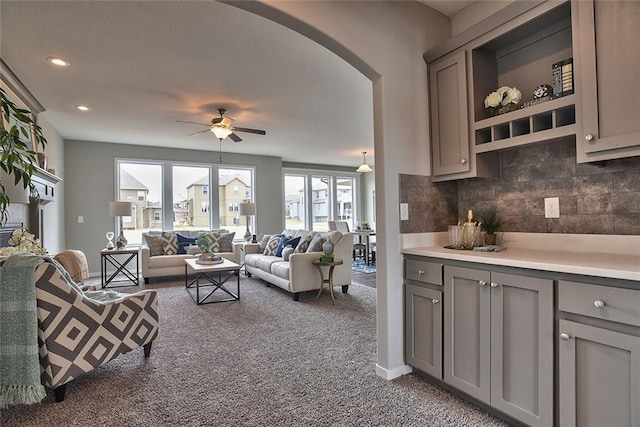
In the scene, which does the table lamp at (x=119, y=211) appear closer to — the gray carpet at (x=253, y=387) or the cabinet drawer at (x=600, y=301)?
the gray carpet at (x=253, y=387)

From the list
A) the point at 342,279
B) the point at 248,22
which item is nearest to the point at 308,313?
Answer: the point at 342,279

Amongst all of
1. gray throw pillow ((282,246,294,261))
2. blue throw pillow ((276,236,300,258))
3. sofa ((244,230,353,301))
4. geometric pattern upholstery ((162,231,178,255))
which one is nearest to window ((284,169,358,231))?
geometric pattern upholstery ((162,231,178,255))

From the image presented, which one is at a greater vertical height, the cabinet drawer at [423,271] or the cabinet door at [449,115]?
the cabinet door at [449,115]

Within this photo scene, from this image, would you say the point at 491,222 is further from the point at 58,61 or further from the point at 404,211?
the point at 58,61

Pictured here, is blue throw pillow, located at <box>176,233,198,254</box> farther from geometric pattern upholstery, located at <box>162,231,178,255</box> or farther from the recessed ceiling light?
the recessed ceiling light

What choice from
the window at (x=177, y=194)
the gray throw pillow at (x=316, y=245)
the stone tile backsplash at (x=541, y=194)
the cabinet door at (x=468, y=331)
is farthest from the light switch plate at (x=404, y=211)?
the window at (x=177, y=194)

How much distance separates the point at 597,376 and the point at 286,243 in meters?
4.35

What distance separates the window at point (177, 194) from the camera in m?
6.88

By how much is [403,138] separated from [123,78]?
3018 millimetres

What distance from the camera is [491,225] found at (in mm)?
2311

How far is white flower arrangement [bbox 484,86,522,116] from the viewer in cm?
207

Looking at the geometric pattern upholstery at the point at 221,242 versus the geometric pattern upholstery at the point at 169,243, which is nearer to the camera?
the geometric pattern upholstery at the point at 169,243

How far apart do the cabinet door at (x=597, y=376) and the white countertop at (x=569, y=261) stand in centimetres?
24

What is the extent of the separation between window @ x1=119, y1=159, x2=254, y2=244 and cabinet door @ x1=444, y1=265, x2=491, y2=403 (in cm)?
634
